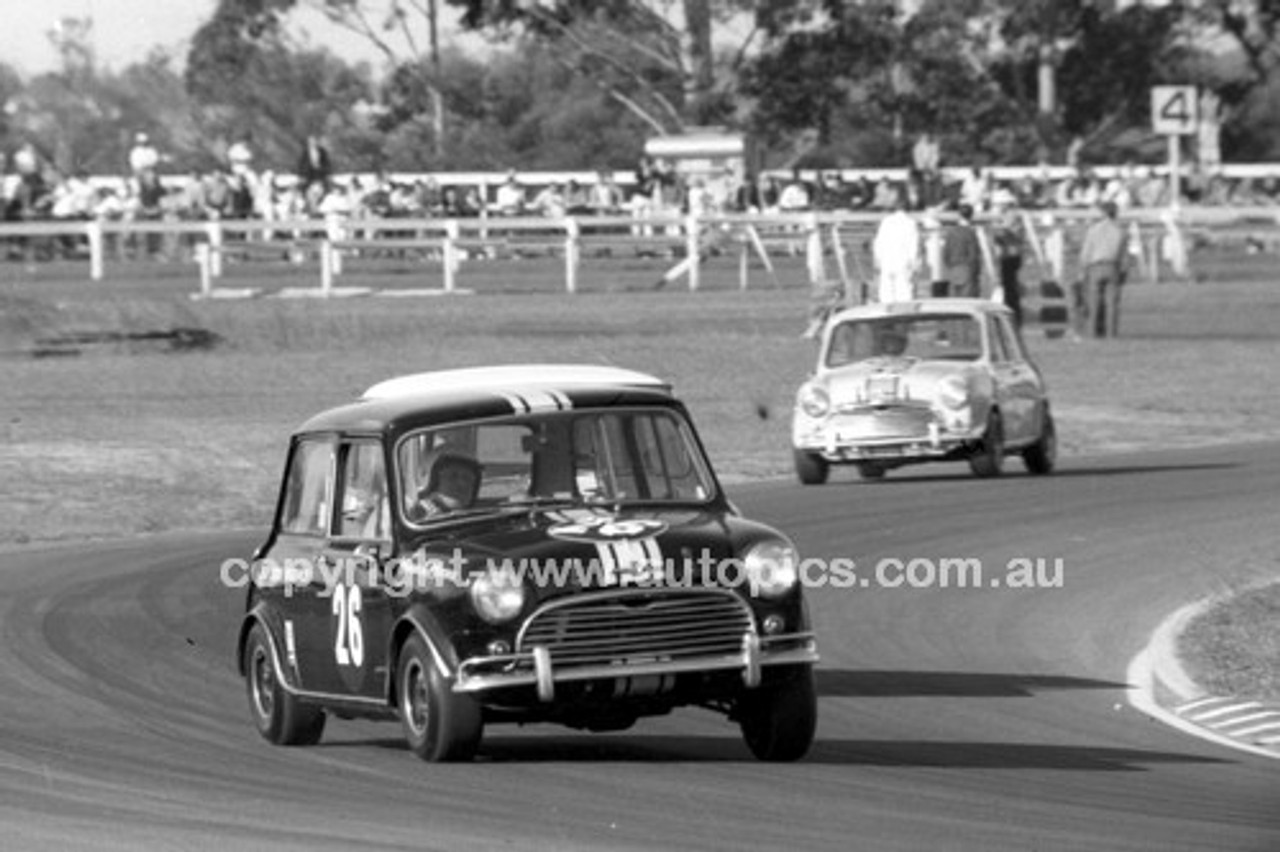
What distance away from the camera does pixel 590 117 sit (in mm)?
80875

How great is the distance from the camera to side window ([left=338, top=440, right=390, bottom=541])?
11.8m

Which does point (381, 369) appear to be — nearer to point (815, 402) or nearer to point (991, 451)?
point (815, 402)

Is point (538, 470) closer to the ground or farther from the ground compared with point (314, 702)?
farther from the ground

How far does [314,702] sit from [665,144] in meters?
49.8

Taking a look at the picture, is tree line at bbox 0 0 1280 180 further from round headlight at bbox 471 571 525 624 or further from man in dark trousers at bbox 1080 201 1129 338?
round headlight at bbox 471 571 525 624

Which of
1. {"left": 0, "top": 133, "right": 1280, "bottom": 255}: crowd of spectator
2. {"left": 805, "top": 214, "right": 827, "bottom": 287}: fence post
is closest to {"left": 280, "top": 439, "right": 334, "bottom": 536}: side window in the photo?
{"left": 805, "top": 214, "right": 827, "bottom": 287}: fence post

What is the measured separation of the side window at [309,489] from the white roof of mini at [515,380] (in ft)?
1.19

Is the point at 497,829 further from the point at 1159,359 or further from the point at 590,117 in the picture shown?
the point at 590,117

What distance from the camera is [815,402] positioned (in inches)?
976

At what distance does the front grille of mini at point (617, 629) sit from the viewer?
10.8 metres

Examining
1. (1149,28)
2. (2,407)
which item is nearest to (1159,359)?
(2,407)

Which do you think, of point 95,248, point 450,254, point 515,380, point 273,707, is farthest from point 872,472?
point 95,248

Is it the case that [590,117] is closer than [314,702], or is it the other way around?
[314,702]

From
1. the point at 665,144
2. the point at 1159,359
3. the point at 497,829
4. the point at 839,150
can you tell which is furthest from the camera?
the point at 839,150
